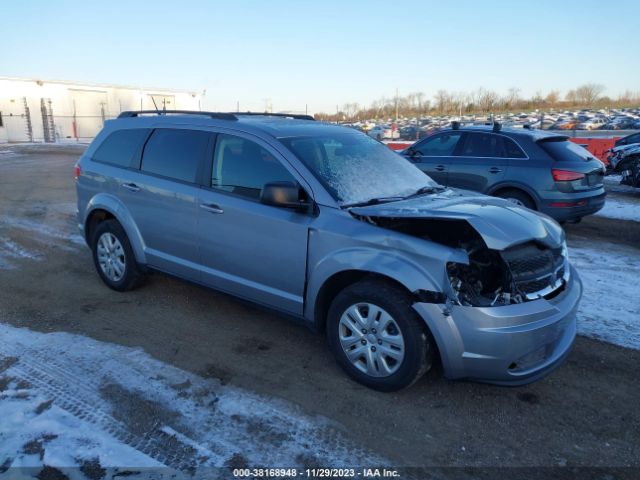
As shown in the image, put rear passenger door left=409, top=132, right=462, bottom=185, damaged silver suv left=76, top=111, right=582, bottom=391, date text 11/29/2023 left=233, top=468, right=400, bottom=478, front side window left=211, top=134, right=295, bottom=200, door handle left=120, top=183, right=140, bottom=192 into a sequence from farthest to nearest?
rear passenger door left=409, top=132, right=462, bottom=185, door handle left=120, top=183, right=140, bottom=192, front side window left=211, top=134, right=295, bottom=200, damaged silver suv left=76, top=111, right=582, bottom=391, date text 11/29/2023 left=233, top=468, right=400, bottom=478

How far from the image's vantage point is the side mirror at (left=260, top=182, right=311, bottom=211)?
359 cm

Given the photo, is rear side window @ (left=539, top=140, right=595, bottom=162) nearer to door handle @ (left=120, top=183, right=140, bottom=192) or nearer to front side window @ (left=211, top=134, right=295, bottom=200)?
front side window @ (left=211, top=134, right=295, bottom=200)

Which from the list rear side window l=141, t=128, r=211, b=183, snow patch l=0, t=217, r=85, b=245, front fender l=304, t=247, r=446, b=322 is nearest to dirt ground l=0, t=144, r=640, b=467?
front fender l=304, t=247, r=446, b=322

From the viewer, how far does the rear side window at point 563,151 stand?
7812mm

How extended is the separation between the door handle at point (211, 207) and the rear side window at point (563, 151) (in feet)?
19.1

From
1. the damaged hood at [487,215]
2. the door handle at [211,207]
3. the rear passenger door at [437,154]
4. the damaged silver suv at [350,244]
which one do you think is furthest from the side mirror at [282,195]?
the rear passenger door at [437,154]

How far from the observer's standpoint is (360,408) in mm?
3305

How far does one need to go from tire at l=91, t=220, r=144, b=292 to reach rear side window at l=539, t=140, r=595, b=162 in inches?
248

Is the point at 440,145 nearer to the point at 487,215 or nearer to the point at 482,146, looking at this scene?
the point at 482,146

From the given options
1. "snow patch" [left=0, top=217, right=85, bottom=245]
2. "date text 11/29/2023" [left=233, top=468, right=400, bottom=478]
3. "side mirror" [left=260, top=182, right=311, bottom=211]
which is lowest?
"snow patch" [left=0, top=217, right=85, bottom=245]

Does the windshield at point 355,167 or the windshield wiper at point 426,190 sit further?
the windshield wiper at point 426,190

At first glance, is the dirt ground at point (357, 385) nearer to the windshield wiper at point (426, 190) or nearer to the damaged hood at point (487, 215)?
the damaged hood at point (487, 215)

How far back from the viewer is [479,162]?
330 inches

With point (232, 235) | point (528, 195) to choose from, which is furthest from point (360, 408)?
point (528, 195)
